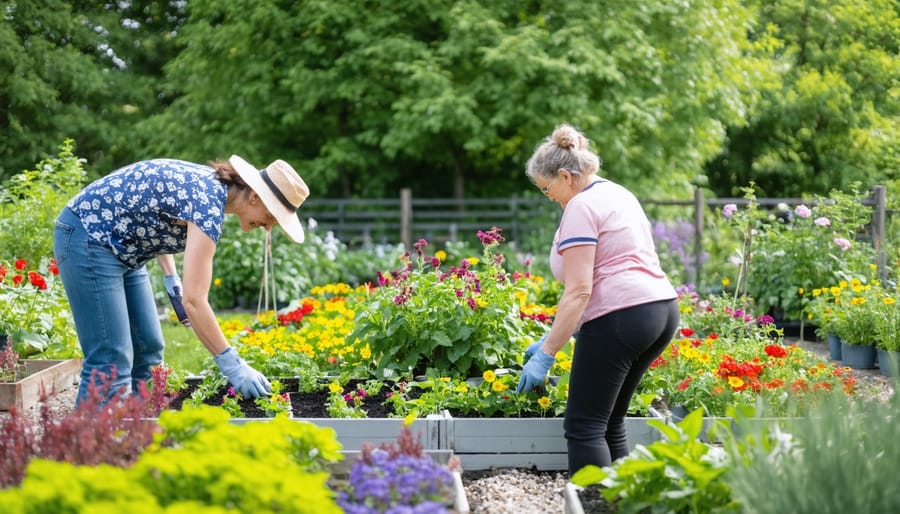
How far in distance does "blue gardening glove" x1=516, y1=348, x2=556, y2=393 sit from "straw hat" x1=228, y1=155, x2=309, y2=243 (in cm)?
97

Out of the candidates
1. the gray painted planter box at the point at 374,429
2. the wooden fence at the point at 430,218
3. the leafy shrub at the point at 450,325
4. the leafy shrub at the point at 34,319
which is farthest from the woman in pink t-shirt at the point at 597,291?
the wooden fence at the point at 430,218

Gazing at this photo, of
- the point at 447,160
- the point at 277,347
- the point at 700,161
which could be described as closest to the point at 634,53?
the point at 700,161

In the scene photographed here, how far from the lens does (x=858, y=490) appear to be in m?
2.21

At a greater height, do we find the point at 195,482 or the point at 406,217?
the point at 195,482

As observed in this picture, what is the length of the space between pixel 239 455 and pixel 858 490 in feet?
4.65

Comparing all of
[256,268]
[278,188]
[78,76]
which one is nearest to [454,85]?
[256,268]

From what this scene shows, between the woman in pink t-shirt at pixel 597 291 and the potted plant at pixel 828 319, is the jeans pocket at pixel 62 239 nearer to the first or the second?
the woman in pink t-shirt at pixel 597 291

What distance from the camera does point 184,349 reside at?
725cm

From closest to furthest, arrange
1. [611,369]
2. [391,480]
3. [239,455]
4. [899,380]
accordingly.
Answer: [239,455] < [391,480] < [899,380] < [611,369]

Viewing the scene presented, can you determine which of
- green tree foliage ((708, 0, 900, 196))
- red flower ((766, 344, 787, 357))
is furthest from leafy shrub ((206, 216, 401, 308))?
green tree foliage ((708, 0, 900, 196))

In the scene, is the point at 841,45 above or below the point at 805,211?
above

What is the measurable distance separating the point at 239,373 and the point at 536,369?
43.1 inches

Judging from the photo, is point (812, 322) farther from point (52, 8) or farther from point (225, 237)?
point (52, 8)

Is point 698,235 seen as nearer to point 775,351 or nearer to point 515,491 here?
point 775,351
